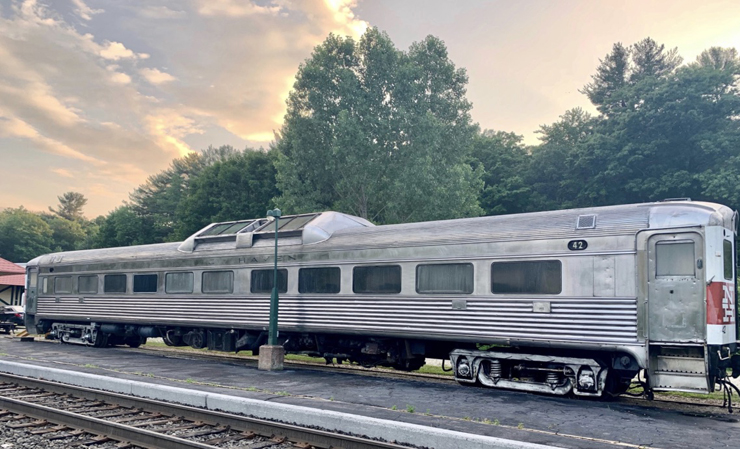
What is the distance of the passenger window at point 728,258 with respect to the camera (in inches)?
409

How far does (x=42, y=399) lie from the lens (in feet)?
36.7

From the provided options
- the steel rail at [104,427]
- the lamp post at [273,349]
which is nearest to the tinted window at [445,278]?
the lamp post at [273,349]

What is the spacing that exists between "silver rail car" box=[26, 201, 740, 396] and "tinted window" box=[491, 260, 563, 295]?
21 mm

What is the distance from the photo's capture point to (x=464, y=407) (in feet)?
33.1

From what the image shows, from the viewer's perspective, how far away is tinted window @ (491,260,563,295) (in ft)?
37.1

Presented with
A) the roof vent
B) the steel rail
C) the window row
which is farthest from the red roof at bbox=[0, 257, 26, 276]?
the roof vent

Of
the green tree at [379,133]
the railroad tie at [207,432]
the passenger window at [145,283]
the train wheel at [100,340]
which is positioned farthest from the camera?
the green tree at [379,133]

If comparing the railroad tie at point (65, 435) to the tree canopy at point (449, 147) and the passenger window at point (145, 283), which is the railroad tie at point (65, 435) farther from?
the tree canopy at point (449, 147)

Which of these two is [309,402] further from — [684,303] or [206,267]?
[206,267]

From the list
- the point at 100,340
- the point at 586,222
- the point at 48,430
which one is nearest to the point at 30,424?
the point at 48,430

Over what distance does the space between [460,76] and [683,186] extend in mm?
16355

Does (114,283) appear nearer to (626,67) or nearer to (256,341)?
(256,341)

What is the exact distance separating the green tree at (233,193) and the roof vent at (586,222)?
39.2 m

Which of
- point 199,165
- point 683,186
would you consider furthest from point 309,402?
point 199,165
